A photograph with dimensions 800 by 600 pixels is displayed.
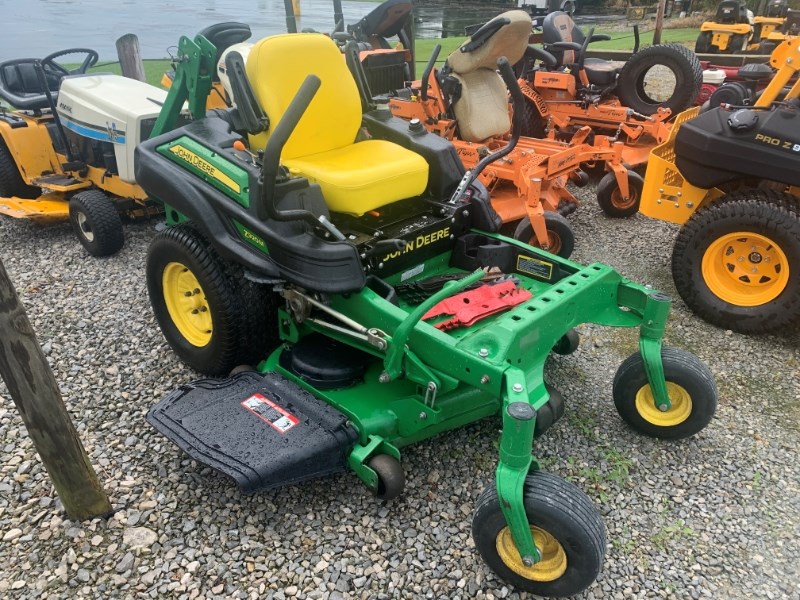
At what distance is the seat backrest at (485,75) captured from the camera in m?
4.68

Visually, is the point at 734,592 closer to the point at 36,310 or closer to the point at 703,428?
the point at 703,428

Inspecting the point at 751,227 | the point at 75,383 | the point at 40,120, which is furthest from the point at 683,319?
the point at 40,120

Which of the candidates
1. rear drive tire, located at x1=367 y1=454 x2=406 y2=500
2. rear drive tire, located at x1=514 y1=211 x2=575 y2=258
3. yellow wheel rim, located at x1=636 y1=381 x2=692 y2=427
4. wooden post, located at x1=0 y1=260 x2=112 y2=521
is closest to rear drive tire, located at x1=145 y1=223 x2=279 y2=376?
wooden post, located at x1=0 y1=260 x2=112 y2=521

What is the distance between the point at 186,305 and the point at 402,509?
1.48 metres

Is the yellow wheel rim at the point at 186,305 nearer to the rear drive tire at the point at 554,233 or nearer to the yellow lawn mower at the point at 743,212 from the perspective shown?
the rear drive tire at the point at 554,233

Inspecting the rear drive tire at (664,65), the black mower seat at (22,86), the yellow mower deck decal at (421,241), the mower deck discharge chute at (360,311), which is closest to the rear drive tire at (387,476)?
the mower deck discharge chute at (360,311)

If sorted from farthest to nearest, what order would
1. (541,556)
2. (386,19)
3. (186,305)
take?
1. (386,19)
2. (186,305)
3. (541,556)

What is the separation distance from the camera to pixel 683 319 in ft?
11.8

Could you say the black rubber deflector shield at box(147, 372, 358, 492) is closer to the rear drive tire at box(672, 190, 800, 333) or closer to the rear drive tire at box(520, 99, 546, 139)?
the rear drive tire at box(672, 190, 800, 333)

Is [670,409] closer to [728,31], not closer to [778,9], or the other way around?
[728,31]

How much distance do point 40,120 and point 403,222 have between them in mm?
3352

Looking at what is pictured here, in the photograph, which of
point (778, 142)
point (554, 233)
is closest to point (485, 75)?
point (554, 233)

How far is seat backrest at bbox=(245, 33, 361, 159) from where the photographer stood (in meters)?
2.78

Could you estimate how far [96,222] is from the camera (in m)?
4.13
